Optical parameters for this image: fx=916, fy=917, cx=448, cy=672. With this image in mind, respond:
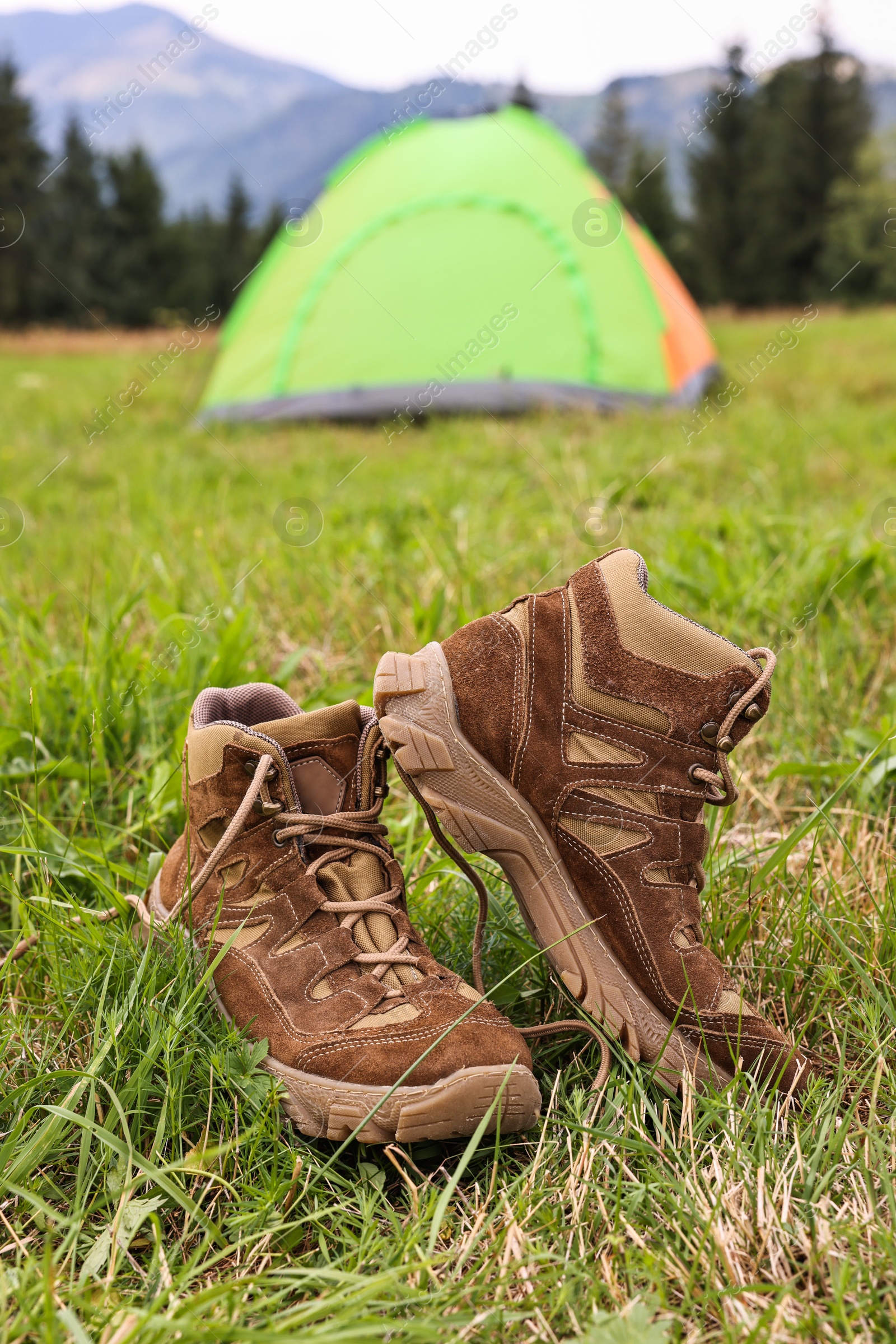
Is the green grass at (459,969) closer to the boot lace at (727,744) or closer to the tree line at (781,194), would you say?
the boot lace at (727,744)

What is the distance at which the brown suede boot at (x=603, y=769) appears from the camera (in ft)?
4.00

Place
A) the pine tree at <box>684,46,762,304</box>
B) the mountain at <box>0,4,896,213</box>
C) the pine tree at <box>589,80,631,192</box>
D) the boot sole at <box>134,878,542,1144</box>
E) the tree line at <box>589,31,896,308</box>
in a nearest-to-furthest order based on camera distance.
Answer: the boot sole at <box>134,878,542,1144</box>
the tree line at <box>589,31,896,308</box>
the pine tree at <box>684,46,762,304</box>
the pine tree at <box>589,80,631,192</box>
the mountain at <box>0,4,896,213</box>

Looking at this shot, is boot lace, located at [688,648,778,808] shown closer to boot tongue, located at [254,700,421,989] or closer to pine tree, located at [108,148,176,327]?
boot tongue, located at [254,700,421,989]

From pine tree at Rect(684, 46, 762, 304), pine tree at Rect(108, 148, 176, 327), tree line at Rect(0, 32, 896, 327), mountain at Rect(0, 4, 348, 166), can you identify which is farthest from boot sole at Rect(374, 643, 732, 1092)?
mountain at Rect(0, 4, 348, 166)

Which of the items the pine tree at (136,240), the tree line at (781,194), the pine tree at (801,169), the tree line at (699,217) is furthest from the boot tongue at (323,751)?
the pine tree at (801,169)

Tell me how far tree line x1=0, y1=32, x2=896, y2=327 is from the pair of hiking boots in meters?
28.3

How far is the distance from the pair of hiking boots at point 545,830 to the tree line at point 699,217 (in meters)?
28.3

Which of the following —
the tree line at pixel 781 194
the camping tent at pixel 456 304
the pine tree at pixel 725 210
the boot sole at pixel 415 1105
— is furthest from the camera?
the pine tree at pixel 725 210

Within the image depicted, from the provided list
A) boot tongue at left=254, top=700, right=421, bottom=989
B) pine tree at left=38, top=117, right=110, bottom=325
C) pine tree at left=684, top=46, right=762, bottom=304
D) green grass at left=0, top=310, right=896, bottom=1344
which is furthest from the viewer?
pine tree at left=684, top=46, right=762, bottom=304

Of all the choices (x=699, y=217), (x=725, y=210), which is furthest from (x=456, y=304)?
(x=699, y=217)

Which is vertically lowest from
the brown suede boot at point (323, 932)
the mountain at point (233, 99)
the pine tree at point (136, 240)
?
the brown suede boot at point (323, 932)

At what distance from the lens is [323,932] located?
4.16 feet

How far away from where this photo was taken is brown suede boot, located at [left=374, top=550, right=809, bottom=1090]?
1.22m

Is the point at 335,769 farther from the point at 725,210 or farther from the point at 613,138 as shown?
the point at 613,138
